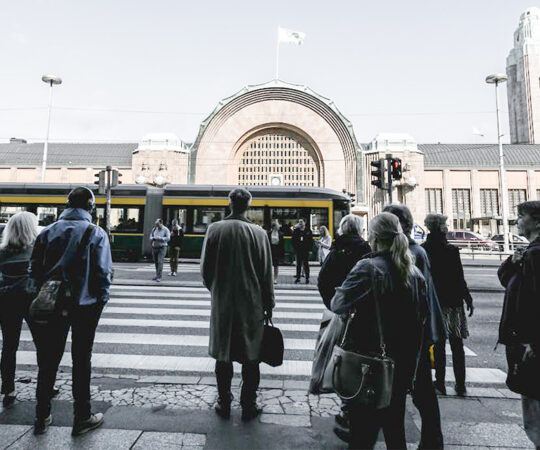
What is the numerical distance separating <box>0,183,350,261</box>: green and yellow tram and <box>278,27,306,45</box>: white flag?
73.8ft

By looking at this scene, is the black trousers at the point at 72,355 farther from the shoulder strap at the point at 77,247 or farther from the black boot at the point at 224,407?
the black boot at the point at 224,407

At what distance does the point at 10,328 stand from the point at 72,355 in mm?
971

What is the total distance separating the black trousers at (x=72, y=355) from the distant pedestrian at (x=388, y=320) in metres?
1.96

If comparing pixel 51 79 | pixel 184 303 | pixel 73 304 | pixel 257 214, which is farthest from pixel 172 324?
pixel 51 79

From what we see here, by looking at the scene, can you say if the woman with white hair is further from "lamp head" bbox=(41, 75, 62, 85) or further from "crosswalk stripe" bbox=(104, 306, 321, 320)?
"lamp head" bbox=(41, 75, 62, 85)

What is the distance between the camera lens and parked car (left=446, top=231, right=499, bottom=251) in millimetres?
28438

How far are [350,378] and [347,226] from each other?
1.46 metres

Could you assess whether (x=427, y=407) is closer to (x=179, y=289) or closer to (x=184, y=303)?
(x=184, y=303)

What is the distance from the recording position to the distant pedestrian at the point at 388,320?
7.39 feet

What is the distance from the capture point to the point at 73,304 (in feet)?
9.36

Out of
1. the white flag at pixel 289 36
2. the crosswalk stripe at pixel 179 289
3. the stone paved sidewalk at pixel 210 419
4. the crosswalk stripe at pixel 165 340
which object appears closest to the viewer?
the stone paved sidewalk at pixel 210 419

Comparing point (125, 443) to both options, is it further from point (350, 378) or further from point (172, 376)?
point (350, 378)

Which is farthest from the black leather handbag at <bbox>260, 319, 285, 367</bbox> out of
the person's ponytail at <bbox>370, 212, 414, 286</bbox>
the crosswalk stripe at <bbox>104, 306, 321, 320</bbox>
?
the crosswalk stripe at <bbox>104, 306, 321, 320</bbox>

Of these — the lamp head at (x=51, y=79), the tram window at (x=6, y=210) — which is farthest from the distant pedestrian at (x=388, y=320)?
the lamp head at (x=51, y=79)
